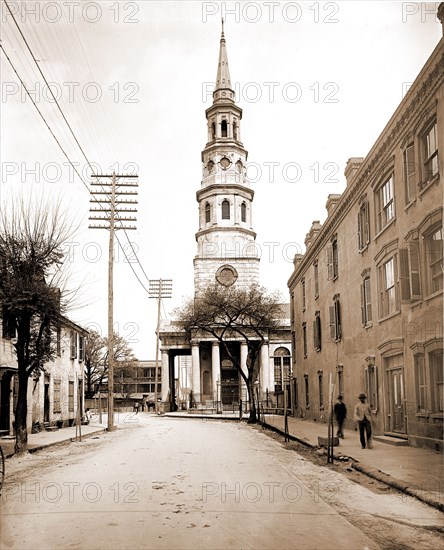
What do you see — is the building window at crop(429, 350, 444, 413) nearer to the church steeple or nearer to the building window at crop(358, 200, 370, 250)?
the building window at crop(358, 200, 370, 250)

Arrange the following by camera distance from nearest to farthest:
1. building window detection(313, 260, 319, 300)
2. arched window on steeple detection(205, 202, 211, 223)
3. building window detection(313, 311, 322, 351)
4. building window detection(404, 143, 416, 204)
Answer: building window detection(404, 143, 416, 204) → building window detection(313, 311, 322, 351) → building window detection(313, 260, 319, 300) → arched window on steeple detection(205, 202, 211, 223)

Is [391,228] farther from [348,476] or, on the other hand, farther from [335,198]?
[335,198]

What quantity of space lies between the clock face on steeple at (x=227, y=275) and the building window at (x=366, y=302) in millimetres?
40199

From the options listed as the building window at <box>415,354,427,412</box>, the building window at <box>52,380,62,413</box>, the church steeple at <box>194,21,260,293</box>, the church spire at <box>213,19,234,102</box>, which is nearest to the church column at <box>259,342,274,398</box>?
the church steeple at <box>194,21,260,293</box>

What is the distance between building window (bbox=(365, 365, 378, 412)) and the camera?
21.1m

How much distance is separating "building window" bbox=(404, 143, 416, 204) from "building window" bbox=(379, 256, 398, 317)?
88.2 inches

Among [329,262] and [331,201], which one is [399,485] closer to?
[329,262]

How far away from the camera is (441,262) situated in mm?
15281

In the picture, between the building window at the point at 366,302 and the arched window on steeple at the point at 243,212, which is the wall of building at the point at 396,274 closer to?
the building window at the point at 366,302

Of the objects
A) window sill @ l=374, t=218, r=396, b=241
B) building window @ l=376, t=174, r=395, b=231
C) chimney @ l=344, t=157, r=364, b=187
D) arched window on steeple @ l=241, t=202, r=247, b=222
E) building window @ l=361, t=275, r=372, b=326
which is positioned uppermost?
arched window on steeple @ l=241, t=202, r=247, b=222

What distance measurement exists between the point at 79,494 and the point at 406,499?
16.6ft

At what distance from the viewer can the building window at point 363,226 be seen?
863 inches

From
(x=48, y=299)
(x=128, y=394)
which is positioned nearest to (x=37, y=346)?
(x=48, y=299)

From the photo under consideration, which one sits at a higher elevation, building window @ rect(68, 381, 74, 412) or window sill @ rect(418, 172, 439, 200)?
window sill @ rect(418, 172, 439, 200)
